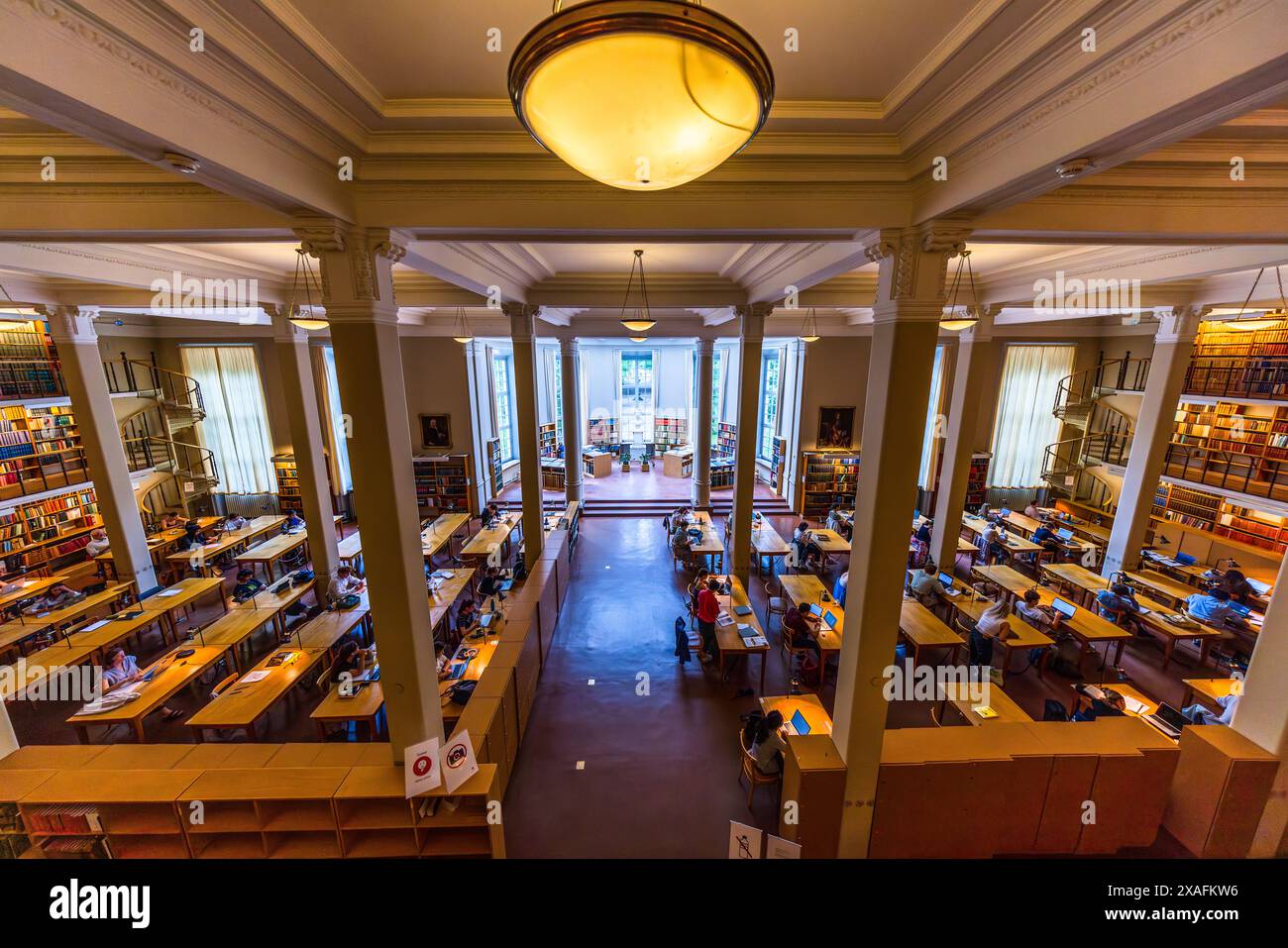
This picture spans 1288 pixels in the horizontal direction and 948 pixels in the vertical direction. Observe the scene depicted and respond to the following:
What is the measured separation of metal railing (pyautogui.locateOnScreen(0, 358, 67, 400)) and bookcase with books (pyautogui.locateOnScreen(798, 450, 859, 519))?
16.7 meters

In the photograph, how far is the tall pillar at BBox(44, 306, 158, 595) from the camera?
7812mm

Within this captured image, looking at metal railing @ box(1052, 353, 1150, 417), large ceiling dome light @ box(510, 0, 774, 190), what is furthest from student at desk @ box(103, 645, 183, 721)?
metal railing @ box(1052, 353, 1150, 417)

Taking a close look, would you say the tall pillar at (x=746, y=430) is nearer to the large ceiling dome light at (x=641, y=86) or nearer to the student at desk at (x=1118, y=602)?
the student at desk at (x=1118, y=602)

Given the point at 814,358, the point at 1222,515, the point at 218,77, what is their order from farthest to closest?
the point at 814,358
the point at 1222,515
the point at 218,77

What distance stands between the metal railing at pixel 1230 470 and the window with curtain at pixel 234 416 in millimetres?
21369

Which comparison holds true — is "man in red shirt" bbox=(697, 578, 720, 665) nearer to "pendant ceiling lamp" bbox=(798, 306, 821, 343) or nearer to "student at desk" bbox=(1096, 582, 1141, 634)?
"student at desk" bbox=(1096, 582, 1141, 634)

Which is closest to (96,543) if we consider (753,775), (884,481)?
(753,775)

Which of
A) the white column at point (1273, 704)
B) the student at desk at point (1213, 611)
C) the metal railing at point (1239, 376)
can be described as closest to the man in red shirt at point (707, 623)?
the white column at point (1273, 704)

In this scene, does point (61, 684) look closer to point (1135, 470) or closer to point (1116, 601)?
point (1116, 601)

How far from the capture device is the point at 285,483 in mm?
13523

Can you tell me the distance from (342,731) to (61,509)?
9.65 metres

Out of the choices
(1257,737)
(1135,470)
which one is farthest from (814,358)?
(1257,737)

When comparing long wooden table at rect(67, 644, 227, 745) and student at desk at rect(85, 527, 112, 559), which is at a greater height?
student at desk at rect(85, 527, 112, 559)

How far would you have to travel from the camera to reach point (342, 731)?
19.2ft
